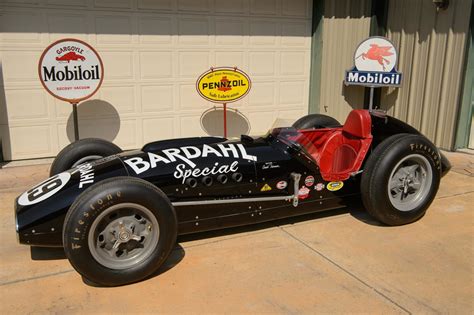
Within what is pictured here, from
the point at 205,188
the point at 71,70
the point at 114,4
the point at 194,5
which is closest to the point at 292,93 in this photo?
the point at 194,5

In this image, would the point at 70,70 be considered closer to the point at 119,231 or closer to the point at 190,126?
the point at 190,126

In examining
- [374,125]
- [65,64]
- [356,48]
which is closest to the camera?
[374,125]

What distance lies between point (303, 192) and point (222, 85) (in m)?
3.68

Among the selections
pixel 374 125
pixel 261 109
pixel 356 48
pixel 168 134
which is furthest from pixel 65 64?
pixel 356 48

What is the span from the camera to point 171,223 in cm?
336

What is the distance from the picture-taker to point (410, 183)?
14.9ft

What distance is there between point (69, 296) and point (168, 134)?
4933 millimetres

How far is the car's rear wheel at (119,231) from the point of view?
3.10 metres

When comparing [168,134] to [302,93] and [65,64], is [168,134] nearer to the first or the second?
[65,64]

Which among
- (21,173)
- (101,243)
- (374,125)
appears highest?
(374,125)

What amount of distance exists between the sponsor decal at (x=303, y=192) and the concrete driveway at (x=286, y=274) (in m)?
0.35

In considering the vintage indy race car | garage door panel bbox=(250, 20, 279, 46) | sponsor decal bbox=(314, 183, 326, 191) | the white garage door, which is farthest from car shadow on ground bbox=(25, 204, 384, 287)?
garage door panel bbox=(250, 20, 279, 46)

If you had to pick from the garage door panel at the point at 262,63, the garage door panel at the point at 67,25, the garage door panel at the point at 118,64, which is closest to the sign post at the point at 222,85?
the garage door panel at the point at 262,63

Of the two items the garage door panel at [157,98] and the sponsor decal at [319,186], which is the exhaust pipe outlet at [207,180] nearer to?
the sponsor decal at [319,186]
